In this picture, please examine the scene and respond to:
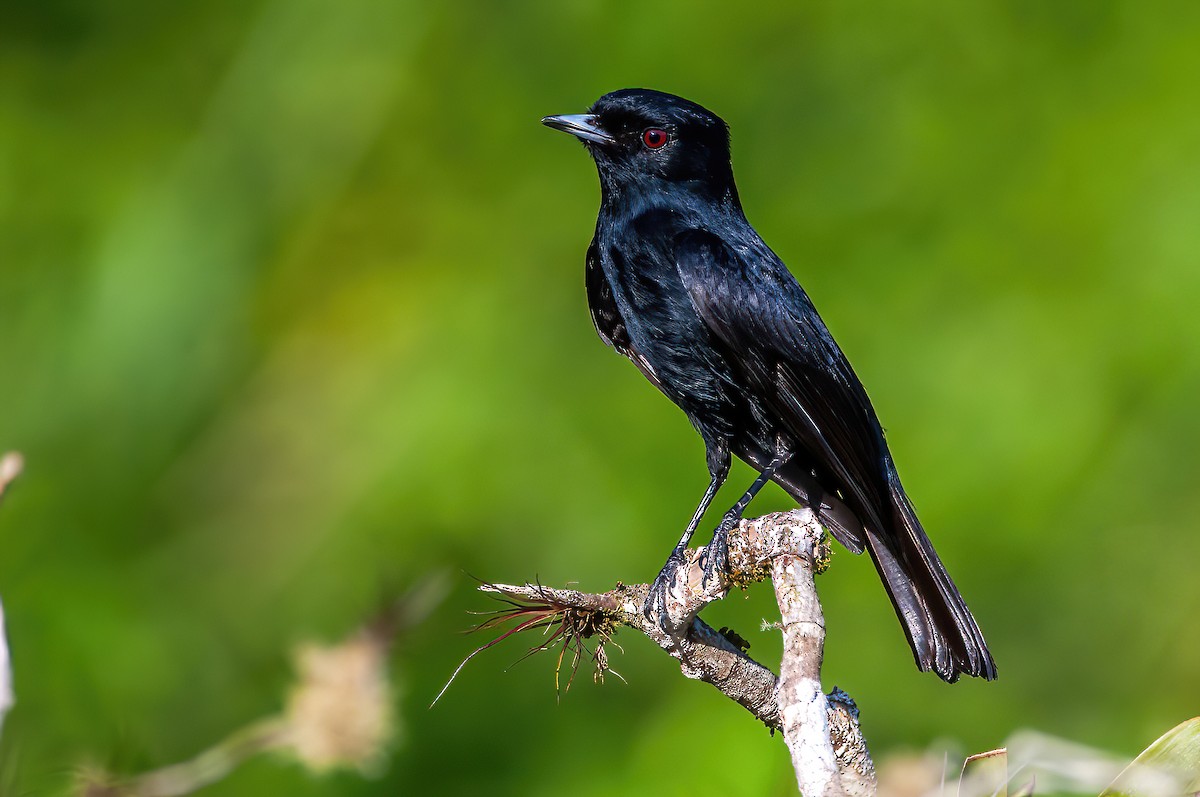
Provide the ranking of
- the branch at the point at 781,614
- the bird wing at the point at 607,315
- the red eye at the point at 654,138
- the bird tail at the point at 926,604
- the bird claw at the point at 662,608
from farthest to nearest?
1. the red eye at the point at 654,138
2. the bird wing at the point at 607,315
3. the bird tail at the point at 926,604
4. the bird claw at the point at 662,608
5. the branch at the point at 781,614

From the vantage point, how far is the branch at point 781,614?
2084 millimetres

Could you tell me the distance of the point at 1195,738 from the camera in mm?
1949

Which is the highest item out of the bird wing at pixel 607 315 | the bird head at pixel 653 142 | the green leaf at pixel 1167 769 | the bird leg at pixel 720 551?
the bird head at pixel 653 142

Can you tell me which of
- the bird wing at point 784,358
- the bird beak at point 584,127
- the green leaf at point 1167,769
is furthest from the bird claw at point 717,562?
the bird beak at point 584,127

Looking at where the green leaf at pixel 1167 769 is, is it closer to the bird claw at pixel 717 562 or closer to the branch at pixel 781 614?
the branch at pixel 781 614

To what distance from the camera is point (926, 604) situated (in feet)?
10.1

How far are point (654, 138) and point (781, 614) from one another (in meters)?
1.77

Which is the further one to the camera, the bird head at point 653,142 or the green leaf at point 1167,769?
the bird head at point 653,142

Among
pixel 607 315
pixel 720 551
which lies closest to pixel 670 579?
pixel 720 551

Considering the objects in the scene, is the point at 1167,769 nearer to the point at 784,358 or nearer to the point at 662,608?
the point at 662,608

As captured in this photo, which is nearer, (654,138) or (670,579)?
(670,579)

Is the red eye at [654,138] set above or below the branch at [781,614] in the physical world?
above

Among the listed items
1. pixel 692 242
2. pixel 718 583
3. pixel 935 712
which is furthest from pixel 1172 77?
pixel 718 583

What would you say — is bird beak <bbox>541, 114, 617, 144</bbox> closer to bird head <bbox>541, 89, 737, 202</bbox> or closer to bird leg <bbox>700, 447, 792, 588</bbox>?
bird head <bbox>541, 89, 737, 202</bbox>
